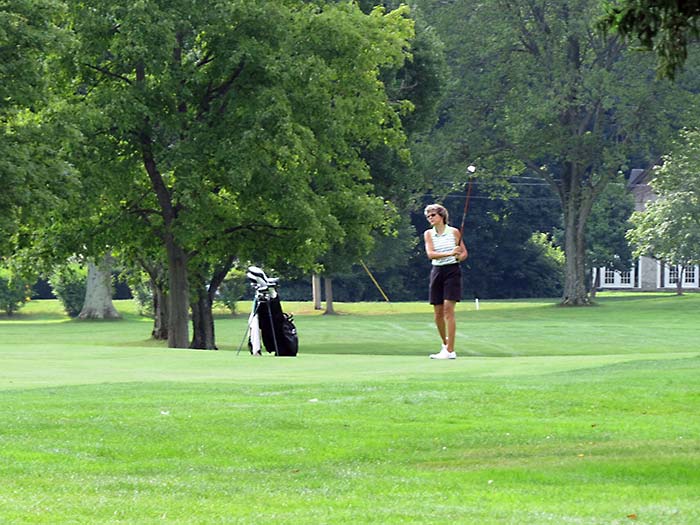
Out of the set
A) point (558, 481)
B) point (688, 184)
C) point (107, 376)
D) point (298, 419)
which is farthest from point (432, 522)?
point (688, 184)

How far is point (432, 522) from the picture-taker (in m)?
7.62

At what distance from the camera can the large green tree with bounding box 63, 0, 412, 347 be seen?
32.8 meters

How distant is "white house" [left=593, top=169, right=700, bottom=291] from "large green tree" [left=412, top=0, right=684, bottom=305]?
43489 millimetres

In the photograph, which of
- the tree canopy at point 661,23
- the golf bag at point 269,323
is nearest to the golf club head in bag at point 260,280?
the golf bag at point 269,323

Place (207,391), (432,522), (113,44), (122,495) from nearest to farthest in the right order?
1. (432,522)
2. (122,495)
3. (207,391)
4. (113,44)

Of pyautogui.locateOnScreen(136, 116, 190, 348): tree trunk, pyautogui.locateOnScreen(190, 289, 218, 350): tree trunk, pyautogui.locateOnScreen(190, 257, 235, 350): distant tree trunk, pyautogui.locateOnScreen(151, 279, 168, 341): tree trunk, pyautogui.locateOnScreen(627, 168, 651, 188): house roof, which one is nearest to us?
pyautogui.locateOnScreen(136, 116, 190, 348): tree trunk

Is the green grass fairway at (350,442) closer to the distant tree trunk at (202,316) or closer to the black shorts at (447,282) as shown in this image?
the black shorts at (447,282)

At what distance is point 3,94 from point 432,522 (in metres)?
24.3

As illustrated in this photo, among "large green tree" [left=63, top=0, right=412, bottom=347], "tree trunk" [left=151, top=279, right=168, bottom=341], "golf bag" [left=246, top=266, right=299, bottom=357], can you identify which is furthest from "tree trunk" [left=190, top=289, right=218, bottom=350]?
"golf bag" [left=246, top=266, right=299, bottom=357]

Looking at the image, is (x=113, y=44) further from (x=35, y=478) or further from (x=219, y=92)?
(x=35, y=478)

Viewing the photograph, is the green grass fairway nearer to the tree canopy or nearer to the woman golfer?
the woman golfer

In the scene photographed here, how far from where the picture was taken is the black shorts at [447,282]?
2080 centimetres

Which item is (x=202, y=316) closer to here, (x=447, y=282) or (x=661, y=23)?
(x=447, y=282)

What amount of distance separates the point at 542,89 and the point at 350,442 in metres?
57.9
